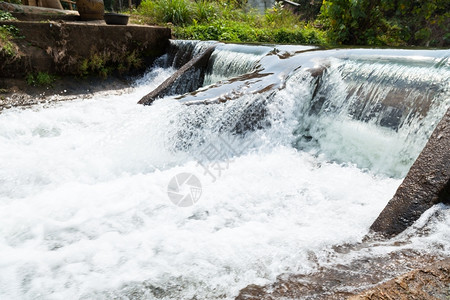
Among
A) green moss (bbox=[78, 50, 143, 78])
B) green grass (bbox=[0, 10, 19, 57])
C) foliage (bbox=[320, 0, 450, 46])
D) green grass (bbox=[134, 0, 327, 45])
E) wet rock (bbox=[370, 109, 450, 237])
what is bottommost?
green moss (bbox=[78, 50, 143, 78])

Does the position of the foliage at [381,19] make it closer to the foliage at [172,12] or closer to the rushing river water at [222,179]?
the foliage at [172,12]

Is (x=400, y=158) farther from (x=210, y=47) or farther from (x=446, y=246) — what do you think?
(x=210, y=47)

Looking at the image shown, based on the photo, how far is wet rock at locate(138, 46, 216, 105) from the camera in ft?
16.5

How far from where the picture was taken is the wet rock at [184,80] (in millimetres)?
5035

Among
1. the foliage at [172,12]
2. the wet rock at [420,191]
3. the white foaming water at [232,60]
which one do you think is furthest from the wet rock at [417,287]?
the foliage at [172,12]

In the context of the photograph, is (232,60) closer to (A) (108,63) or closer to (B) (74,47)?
(A) (108,63)

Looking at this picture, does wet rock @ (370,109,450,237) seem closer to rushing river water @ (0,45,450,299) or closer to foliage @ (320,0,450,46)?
rushing river water @ (0,45,450,299)

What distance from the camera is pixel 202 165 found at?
3342 mm

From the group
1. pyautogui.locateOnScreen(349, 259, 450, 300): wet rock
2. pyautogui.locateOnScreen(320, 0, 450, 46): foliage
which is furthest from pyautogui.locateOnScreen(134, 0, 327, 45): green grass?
pyautogui.locateOnScreen(349, 259, 450, 300): wet rock

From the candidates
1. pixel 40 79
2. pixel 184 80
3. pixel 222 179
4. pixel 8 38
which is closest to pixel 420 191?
pixel 222 179

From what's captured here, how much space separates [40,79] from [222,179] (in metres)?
4.72

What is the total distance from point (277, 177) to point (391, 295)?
1992mm

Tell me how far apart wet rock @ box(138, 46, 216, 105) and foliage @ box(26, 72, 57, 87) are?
2.32 m

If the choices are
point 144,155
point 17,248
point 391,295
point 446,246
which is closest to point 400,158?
point 446,246
